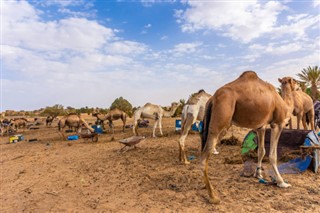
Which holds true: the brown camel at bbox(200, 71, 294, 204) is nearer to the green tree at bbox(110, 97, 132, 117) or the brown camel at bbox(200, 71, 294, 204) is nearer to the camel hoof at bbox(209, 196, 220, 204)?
the camel hoof at bbox(209, 196, 220, 204)

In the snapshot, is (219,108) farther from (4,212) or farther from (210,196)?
(4,212)

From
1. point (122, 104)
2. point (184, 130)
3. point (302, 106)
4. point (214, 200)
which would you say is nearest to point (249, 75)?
point (214, 200)

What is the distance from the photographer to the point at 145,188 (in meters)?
6.20

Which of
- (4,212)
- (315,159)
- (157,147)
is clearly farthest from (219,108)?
(157,147)

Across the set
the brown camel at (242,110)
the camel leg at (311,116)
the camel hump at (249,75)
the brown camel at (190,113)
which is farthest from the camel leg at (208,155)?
the camel leg at (311,116)

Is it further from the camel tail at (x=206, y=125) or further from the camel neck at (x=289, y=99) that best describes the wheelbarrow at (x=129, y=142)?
the camel neck at (x=289, y=99)

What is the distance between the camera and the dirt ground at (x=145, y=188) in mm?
4905

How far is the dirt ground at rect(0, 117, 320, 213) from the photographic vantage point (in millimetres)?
4905

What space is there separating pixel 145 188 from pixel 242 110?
3.14 m

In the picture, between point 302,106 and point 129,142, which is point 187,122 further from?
point 302,106

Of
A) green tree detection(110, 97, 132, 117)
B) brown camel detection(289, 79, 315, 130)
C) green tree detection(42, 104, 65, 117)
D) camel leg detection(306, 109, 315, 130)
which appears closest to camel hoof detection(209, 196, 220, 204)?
brown camel detection(289, 79, 315, 130)

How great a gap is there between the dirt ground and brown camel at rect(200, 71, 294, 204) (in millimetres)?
526

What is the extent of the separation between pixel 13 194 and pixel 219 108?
654cm

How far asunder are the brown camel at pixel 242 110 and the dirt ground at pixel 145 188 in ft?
1.73
